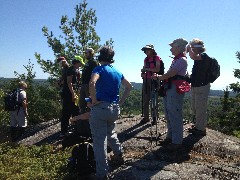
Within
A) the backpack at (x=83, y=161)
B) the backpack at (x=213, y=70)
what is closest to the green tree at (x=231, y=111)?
the backpack at (x=213, y=70)

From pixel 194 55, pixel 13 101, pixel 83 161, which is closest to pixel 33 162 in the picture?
pixel 83 161

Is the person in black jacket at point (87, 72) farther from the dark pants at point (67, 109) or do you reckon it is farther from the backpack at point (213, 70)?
the backpack at point (213, 70)

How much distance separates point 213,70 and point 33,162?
4.88m

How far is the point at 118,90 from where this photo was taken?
5.22 meters

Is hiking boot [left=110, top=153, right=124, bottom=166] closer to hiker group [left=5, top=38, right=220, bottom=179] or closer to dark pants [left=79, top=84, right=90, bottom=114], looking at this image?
hiker group [left=5, top=38, right=220, bottom=179]

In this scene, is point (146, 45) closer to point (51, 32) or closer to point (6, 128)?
point (6, 128)

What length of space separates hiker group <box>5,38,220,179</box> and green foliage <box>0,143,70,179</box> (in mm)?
657

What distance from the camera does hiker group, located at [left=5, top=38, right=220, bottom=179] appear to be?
492cm

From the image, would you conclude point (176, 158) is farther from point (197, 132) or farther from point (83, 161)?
point (83, 161)

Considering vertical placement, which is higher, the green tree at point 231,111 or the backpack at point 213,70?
the backpack at point 213,70

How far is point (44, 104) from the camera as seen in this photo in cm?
1698

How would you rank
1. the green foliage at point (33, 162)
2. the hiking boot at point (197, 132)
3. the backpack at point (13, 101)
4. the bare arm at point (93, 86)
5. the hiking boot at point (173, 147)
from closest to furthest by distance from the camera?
the bare arm at point (93, 86), the green foliage at point (33, 162), the hiking boot at point (173, 147), the hiking boot at point (197, 132), the backpack at point (13, 101)

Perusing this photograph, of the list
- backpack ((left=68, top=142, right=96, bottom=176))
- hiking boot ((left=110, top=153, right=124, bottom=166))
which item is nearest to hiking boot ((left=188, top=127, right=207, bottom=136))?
hiking boot ((left=110, top=153, right=124, bottom=166))

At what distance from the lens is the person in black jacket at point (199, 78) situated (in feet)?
22.1
